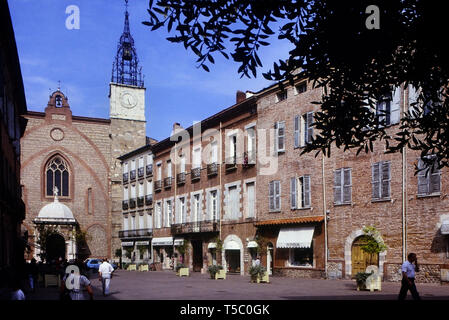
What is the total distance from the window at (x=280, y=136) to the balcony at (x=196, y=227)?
28.6 feet

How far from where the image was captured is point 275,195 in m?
34.7

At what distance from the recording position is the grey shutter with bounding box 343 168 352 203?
2923 centimetres

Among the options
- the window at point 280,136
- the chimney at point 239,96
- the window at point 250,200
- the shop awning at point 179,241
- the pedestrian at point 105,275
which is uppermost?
the chimney at point 239,96

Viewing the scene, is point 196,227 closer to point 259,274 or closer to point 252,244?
point 252,244

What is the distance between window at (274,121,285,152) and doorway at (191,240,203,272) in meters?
12.6

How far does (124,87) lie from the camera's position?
6319cm

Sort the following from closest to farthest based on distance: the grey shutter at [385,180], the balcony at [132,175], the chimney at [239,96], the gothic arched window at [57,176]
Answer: the grey shutter at [385,180] < the chimney at [239,96] < the balcony at [132,175] < the gothic arched window at [57,176]

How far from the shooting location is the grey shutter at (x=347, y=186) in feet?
95.9

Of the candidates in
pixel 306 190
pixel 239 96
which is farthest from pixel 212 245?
pixel 306 190

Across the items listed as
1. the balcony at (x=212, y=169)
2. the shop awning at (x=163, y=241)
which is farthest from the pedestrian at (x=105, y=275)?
the shop awning at (x=163, y=241)

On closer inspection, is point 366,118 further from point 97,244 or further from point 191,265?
point 97,244

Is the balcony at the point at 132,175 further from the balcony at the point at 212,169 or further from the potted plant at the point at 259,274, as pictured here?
the potted plant at the point at 259,274

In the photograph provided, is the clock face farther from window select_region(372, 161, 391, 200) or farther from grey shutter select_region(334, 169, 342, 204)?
window select_region(372, 161, 391, 200)

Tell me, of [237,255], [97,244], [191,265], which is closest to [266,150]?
[237,255]
